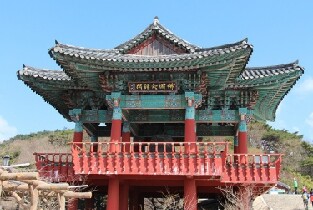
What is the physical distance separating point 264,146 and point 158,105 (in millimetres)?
51089

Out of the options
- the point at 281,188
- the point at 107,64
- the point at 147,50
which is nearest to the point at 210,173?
the point at 107,64

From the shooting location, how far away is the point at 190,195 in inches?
736

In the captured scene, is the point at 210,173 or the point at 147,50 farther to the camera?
the point at 147,50

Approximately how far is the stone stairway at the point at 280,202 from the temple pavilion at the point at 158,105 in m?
11.6

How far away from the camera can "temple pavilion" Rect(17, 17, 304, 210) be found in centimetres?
1848

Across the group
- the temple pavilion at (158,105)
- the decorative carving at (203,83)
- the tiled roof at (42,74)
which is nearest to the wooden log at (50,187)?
the temple pavilion at (158,105)

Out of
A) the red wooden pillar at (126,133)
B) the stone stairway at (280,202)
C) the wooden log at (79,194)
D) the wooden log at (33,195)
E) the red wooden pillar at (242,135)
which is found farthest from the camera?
the stone stairway at (280,202)

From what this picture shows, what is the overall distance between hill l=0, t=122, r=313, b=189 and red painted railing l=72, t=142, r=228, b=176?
1471 inches

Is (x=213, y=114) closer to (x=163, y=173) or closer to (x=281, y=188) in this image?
(x=163, y=173)

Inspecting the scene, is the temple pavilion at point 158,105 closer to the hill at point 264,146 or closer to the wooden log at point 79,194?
the wooden log at point 79,194

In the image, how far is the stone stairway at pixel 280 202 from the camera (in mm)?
33831

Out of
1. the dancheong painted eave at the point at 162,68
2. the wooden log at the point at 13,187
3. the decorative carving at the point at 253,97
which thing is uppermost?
the dancheong painted eave at the point at 162,68

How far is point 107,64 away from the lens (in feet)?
63.4

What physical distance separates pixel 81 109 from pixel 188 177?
288 inches
